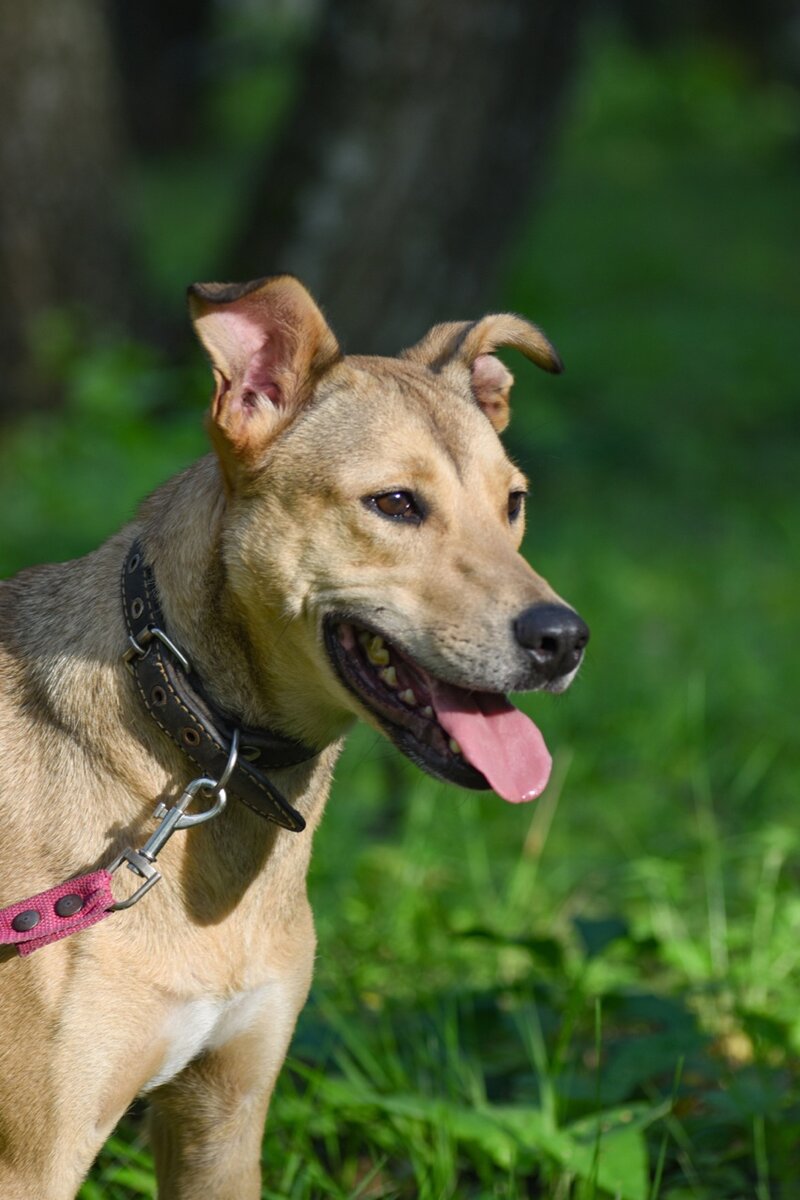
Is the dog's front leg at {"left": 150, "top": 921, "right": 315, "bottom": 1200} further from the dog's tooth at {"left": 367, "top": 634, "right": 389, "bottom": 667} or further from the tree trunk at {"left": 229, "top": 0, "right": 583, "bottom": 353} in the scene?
the tree trunk at {"left": 229, "top": 0, "right": 583, "bottom": 353}

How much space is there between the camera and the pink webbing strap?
2717 mm

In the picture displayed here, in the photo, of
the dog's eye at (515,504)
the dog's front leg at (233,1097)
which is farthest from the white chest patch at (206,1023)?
the dog's eye at (515,504)

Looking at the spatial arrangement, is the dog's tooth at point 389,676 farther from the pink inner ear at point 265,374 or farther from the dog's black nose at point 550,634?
the pink inner ear at point 265,374

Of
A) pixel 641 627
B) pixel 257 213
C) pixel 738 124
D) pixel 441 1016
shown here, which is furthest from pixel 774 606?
pixel 738 124

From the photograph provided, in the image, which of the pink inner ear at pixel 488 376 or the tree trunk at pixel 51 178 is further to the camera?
the tree trunk at pixel 51 178

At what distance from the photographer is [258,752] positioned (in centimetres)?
300

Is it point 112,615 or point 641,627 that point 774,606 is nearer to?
point 641,627

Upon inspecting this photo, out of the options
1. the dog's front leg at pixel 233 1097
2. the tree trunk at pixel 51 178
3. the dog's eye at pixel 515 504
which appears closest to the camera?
the dog's front leg at pixel 233 1097

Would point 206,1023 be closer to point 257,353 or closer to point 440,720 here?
point 440,720

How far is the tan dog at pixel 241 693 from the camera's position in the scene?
2805mm

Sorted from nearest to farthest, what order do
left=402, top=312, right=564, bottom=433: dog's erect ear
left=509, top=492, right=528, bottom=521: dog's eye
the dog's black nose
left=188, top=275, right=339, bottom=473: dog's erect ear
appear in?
the dog's black nose < left=188, top=275, right=339, bottom=473: dog's erect ear < left=509, top=492, right=528, bottom=521: dog's eye < left=402, top=312, right=564, bottom=433: dog's erect ear

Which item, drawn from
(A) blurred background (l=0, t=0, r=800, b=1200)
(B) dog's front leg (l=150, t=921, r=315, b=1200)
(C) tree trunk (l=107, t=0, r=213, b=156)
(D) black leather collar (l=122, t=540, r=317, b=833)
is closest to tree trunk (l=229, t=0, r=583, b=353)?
(A) blurred background (l=0, t=0, r=800, b=1200)

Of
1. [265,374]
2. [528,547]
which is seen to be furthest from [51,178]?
[265,374]

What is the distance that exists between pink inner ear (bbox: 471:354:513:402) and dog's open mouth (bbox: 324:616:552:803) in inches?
33.1
